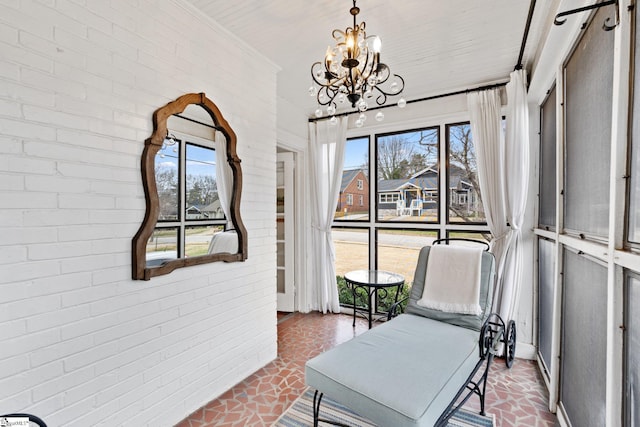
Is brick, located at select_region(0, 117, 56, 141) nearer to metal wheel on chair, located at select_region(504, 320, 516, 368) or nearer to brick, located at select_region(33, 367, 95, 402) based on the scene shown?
brick, located at select_region(33, 367, 95, 402)

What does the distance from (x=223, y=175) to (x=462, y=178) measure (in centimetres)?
251

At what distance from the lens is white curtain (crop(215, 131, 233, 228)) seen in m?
2.22

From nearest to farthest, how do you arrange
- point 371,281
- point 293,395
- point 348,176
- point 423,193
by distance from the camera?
point 293,395 → point 371,281 → point 423,193 → point 348,176

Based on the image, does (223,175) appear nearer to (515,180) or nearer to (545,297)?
(515,180)

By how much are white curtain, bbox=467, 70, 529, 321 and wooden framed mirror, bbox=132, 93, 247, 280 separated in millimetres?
2334

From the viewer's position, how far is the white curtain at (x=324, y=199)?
3.78m

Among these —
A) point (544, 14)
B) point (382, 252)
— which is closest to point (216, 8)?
point (544, 14)

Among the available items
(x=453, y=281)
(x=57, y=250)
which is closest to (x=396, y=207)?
(x=453, y=281)

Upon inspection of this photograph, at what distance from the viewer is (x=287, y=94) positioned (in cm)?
336

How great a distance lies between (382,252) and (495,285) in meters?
1.31

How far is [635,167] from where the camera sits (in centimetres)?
104

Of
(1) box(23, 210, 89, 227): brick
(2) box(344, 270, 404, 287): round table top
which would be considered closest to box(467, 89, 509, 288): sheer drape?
(2) box(344, 270, 404, 287): round table top

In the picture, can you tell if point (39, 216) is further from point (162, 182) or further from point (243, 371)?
point (243, 371)

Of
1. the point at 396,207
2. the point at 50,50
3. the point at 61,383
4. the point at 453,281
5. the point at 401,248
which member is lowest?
the point at 61,383
